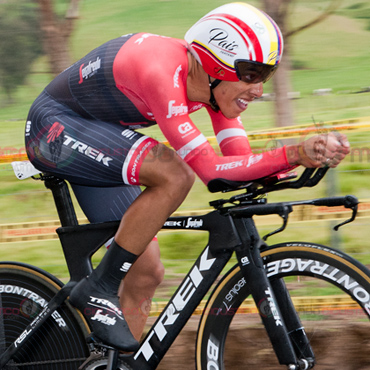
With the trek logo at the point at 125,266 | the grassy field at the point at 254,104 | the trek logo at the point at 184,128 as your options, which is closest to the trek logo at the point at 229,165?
the trek logo at the point at 184,128

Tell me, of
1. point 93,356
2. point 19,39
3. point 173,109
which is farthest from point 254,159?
point 19,39

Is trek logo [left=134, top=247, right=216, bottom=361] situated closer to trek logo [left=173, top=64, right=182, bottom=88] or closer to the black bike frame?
the black bike frame

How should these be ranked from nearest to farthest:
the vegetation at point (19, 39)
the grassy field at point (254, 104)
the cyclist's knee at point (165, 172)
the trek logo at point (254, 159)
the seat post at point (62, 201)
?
1. the trek logo at point (254, 159)
2. the cyclist's knee at point (165, 172)
3. the seat post at point (62, 201)
4. the grassy field at point (254, 104)
5. the vegetation at point (19, 39)

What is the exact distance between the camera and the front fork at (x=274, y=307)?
2406 mm

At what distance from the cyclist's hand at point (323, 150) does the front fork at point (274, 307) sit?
1.57 ft

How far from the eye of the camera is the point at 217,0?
769 inches

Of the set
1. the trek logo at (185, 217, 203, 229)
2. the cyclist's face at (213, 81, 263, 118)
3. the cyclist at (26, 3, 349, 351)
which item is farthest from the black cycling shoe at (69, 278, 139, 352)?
the cyclist's face at (213, 81, 263, 118)

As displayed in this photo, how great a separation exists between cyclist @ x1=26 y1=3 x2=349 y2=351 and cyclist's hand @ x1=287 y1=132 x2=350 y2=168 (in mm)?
79

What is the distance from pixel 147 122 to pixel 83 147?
359 mm

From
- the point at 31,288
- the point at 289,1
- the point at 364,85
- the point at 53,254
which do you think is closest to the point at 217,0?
the point at 364,85

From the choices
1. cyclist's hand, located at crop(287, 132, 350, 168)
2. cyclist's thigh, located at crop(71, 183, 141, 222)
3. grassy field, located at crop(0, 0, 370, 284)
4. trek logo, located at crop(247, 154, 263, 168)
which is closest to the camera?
cyclist's hand, located at crop(287, 132, 350, 168)

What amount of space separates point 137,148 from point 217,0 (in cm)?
1803

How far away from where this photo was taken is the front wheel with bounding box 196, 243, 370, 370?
233 cm

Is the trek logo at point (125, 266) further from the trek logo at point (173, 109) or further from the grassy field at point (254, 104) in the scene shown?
the grassy field at point (254, 104)
